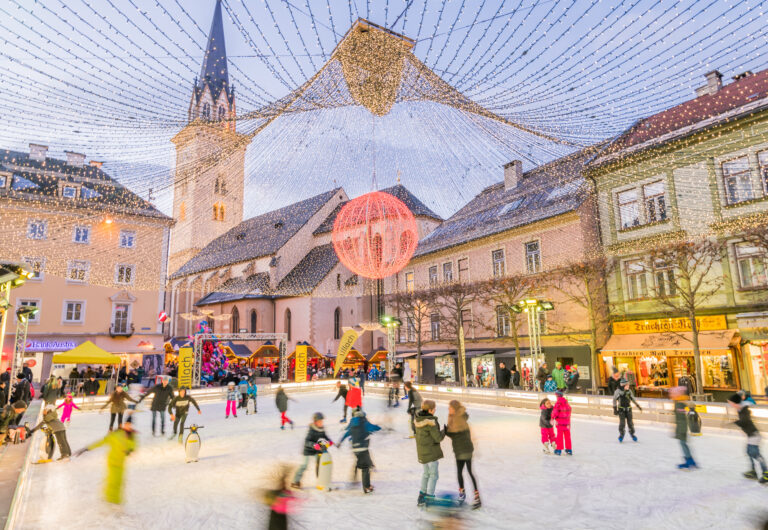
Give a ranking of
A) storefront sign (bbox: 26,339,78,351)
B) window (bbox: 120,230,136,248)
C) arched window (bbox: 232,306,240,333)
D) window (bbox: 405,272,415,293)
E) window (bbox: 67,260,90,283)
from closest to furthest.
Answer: storefront sign (bbox: 26,339,78,351) → window (bbox: 67,260,90,283) → window (bbox: 120,230,136,248) → window (bbox: 405,272,415,293) → arched window (bbox: 232,306,240,333)

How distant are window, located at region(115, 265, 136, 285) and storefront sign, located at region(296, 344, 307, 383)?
1427 cm

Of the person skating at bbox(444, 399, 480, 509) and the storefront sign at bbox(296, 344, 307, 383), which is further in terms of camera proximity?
the storefront sign at bbox(296, 344, 307, 383)

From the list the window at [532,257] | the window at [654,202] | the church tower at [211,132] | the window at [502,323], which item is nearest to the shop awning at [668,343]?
the window at [654,202]

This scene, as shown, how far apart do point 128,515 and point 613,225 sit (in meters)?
24.5

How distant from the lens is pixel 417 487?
8438 mm

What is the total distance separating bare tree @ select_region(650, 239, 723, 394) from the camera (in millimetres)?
19953

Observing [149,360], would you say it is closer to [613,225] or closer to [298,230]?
[298,230]

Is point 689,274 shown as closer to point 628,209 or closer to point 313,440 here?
point 628,209

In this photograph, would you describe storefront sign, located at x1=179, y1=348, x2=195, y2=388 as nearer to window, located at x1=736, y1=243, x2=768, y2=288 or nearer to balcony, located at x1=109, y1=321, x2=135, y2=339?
balcony, located at x1=109, y1=321, x2=135, y2=339

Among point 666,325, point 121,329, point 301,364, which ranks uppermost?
point 121,329

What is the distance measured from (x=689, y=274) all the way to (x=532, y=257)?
9653 millimetres

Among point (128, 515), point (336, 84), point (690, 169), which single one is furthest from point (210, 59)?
point (690, 169)

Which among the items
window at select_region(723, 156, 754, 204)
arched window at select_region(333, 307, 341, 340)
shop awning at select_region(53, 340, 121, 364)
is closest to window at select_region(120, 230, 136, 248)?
shop awning at select_region(53, 340, 121, 364)

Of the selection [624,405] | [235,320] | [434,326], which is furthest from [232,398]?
[235,320]
